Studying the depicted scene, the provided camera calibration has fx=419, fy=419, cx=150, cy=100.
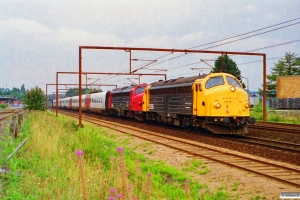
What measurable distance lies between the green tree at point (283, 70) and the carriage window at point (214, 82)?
211 feet

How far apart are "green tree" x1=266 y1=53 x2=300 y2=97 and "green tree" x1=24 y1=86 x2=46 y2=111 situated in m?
50.5

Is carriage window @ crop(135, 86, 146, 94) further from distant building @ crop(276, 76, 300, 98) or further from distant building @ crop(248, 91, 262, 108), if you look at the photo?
distant building @ crop(276, 76, 300, 98)

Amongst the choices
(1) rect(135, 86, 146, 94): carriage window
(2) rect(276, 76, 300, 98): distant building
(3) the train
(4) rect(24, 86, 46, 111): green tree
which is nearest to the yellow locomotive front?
(3) the train

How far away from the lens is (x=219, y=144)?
53.2 feet

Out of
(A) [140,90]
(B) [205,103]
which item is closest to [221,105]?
(B) [205,103]

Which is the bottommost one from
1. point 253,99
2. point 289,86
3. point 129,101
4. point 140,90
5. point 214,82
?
point 129,101

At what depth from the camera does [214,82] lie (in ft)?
63.2

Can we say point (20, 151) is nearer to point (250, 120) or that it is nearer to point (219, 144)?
point (219, 144)

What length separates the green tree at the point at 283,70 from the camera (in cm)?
8112

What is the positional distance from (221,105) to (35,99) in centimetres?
2852

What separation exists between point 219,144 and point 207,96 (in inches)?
121

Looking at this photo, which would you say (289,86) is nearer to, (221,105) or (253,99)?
(253,99)

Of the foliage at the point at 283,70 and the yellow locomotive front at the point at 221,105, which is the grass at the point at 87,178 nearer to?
the yellow locomotive front at the point at 221,105

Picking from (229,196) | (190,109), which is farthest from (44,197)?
(190,109)
